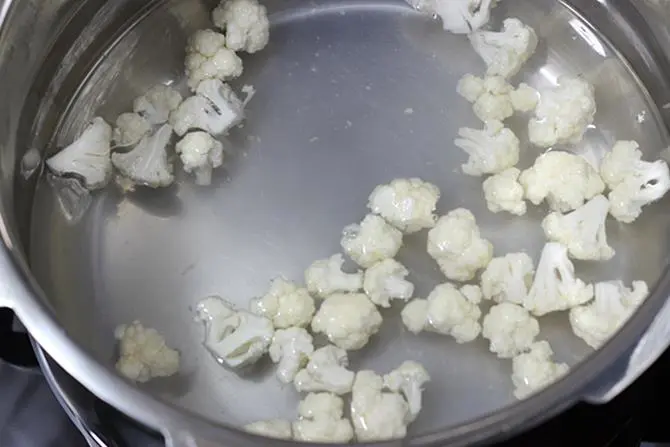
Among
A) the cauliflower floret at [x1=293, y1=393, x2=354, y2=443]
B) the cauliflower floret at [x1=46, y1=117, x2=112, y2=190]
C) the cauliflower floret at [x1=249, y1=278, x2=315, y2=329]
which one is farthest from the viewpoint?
the cauliflower floret at [x1=46, y1=117, x2=112, y2=190]

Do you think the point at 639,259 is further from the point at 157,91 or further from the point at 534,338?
the point at 157,91

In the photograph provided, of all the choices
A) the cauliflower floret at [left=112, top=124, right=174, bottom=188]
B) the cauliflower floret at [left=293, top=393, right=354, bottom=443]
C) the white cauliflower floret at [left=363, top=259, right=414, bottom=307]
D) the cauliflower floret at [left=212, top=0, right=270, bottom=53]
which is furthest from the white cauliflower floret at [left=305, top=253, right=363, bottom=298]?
the cauliflower floret at [left=212, top=0, right=270, bottom=53]

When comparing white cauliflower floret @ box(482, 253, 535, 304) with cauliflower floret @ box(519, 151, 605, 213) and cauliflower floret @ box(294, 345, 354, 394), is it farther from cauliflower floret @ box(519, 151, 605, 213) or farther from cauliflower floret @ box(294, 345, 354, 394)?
cauliflower floret @ box(294, 345, 354, 394)

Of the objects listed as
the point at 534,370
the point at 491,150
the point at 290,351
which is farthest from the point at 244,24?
the point at 534,370

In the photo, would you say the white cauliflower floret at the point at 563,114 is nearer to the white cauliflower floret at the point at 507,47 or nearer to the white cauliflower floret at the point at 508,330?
the white cauliflower floret at the point at 507,47

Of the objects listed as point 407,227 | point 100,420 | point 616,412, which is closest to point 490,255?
point 407,227

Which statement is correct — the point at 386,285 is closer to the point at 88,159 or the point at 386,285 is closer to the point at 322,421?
the point at 322,421

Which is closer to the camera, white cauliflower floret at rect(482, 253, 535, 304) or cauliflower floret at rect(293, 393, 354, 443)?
cauliflower floret at rect(293, 393, 354, 443)
